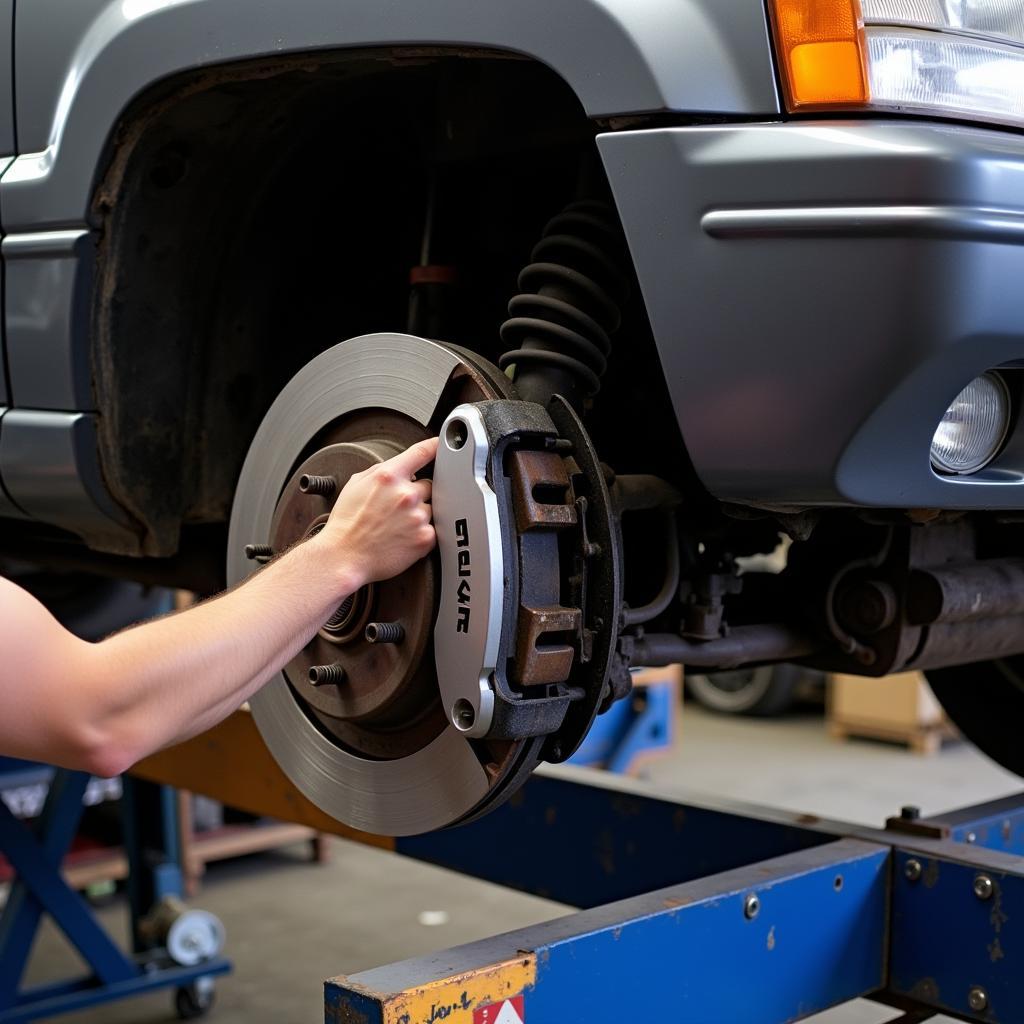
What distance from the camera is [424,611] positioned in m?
1.06

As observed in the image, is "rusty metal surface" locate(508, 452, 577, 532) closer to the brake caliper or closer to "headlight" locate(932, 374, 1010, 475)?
the brake caliper

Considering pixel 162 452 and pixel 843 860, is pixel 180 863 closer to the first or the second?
pixel 162 452

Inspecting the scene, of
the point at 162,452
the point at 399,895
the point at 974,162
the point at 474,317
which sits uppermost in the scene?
the point at 974,162

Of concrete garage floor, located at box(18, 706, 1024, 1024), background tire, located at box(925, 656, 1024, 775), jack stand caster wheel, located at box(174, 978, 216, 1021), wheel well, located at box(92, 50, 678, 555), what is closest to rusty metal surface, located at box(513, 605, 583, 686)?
wheel well, located at box(92, 50, 678, 555)

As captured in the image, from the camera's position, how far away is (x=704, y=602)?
1247mm

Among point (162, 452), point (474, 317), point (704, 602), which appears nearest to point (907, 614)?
point (704, 602)

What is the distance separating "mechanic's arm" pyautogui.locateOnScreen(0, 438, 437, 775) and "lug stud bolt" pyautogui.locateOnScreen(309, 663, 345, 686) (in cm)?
12

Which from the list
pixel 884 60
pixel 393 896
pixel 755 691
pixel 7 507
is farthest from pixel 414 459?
pixel 755 691

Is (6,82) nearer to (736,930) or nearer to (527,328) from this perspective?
(527,328)

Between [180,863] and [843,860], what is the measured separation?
2.55 m

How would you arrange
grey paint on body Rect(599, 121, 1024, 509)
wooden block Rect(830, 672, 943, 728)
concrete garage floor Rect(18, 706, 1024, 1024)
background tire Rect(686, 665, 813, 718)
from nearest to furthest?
grey paint on body Rect(599, 121, 1024, 509), concrete garage floor Rect(18, 706, 1024, 1024), wooden block Rect(830, 672, 943, 728), background tire Rect(686, 665, 813, 718)

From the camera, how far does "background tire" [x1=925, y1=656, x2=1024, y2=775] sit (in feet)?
5.90

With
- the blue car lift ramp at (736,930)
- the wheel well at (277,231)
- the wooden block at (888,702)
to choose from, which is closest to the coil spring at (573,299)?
the wheel well at (277,231)

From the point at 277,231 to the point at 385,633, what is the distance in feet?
2.13
